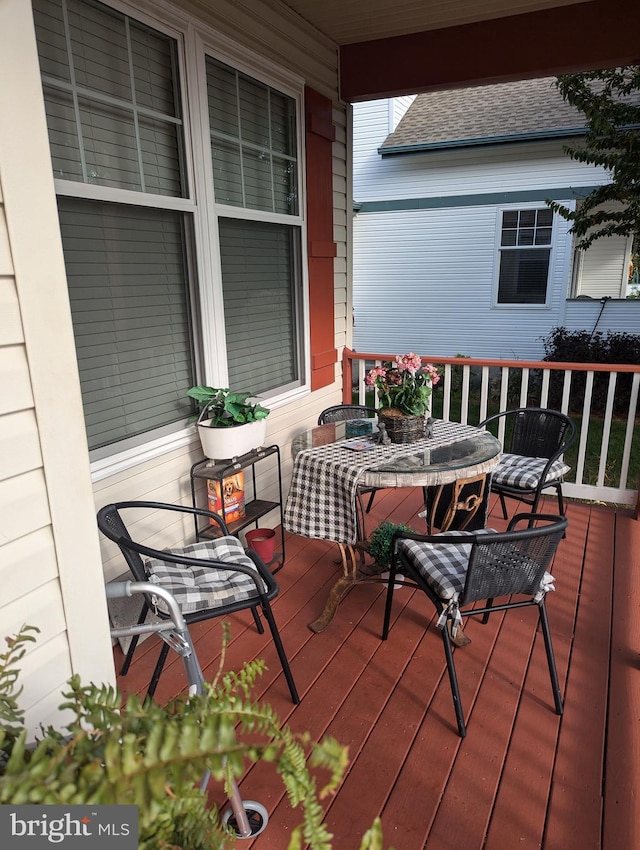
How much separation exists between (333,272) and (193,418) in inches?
72.2

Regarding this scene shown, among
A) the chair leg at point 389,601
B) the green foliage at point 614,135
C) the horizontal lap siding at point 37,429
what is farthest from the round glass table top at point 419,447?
the green foliage at point 614,135

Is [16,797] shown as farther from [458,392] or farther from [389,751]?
[458,392]

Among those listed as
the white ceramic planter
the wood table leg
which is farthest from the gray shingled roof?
the wood table leg

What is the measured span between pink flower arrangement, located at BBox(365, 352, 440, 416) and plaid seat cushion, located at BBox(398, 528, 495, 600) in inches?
26.6

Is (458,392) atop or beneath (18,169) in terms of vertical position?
beneath

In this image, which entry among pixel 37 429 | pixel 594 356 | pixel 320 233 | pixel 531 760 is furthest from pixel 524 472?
pixel 594 356

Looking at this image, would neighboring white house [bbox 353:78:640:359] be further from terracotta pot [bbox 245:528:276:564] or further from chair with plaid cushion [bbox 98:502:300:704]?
chair with plaid cushion [bbox 98:502:300:704]

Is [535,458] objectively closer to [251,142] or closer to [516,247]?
[251,142]

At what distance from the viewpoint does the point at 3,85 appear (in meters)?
1.00

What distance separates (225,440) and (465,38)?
297cm

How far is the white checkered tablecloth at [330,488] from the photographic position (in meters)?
2.44

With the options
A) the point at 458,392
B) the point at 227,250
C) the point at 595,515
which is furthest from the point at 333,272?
the point at 458,392

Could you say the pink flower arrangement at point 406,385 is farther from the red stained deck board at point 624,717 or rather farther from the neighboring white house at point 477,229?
the neighboring white house at point 477,229

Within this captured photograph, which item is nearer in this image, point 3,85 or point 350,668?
point 3,85
